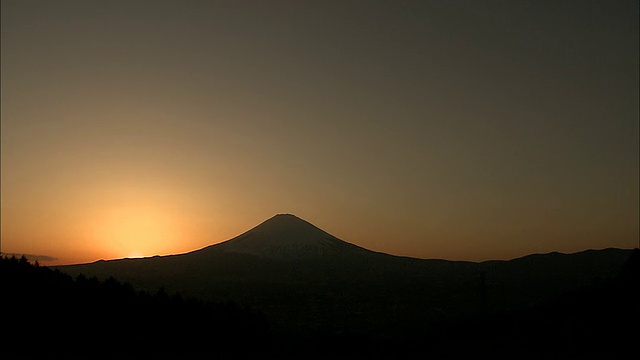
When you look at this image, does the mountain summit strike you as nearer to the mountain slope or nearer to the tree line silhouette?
the mountain slope

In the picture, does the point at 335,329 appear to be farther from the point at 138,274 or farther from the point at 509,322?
the point at 138,274

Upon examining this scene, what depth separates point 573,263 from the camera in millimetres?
109312

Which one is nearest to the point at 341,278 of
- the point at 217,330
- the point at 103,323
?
the point at 217,330

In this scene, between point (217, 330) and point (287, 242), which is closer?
point (217, 330)

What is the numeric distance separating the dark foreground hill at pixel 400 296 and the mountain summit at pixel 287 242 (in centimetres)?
57

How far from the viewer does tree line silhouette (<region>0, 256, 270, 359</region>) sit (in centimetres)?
2459

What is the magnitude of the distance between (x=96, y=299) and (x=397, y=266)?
107m

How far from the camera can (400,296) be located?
67.0 metres

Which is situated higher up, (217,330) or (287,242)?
(287,242)

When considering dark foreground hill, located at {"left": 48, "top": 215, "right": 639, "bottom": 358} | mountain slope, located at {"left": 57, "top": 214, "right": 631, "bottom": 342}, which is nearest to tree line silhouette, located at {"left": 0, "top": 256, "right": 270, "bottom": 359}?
dark foreground hill, located at {"left": 48, "top": 215, "right": 639, "bottom": 358}

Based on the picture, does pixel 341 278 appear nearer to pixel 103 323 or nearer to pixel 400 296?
pixel 400 296

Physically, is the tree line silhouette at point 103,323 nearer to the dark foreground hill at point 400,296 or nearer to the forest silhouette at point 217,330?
the forest silhouette at point 217,330

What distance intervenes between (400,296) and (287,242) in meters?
91.2

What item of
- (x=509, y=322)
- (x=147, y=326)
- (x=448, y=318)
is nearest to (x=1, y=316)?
(x=147, y=326)
